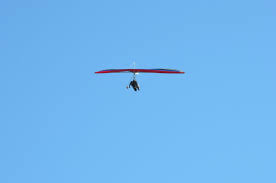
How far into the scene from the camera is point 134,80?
77.3 metres

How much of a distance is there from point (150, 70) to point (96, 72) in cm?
590

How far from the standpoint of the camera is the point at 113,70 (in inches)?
3073

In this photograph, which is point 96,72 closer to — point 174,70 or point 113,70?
point 113,70

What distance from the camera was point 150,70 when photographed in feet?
249

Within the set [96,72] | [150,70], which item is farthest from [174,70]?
[96,72]

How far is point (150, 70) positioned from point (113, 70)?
4.34 m

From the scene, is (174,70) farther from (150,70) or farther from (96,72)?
(96,72)

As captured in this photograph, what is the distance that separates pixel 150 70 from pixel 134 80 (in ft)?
7.73

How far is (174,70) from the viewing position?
74875 millimetres

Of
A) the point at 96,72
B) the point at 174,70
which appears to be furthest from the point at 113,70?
the point at 174,70

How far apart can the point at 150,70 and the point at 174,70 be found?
2540 millimetres
